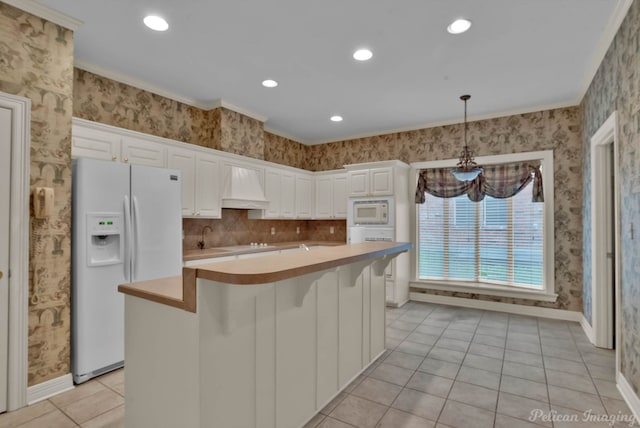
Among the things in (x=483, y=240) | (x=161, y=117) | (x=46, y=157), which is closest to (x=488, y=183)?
(x=483, y=240)

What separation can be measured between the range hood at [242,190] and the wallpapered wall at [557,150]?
2.72 m

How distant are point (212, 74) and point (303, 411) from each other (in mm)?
3312

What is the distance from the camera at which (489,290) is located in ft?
15.7

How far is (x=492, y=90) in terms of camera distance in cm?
393

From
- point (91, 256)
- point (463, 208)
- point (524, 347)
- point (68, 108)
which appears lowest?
point (524, 347)

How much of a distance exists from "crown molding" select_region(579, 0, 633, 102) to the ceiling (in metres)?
0.01

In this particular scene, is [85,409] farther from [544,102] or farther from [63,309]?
[544,102]

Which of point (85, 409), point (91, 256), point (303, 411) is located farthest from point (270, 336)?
point (91, 256)

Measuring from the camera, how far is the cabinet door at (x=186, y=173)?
3.78 metres

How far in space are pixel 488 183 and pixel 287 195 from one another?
3.13m

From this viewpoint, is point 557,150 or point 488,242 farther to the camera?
point 488,242

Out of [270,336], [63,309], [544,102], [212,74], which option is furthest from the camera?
[544,102]

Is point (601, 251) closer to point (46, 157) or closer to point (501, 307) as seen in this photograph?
point (501, 307)

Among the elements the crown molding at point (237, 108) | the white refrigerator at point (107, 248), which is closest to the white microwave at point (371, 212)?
the crown molding at point (237, 108)
